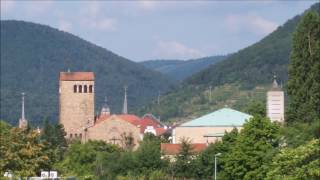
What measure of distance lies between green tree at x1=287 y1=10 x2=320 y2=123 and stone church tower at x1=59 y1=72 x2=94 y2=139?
2049 inches

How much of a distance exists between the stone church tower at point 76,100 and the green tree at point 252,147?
58564 millimetres

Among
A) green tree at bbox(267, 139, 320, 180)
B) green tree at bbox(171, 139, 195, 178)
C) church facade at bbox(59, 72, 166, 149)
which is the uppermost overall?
church facade at bbox(59, 72, 166, 149)

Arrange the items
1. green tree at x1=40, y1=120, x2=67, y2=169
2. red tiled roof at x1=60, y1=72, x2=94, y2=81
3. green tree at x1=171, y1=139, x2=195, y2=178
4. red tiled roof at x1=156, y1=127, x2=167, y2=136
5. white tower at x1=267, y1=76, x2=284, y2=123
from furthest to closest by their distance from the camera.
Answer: red tiled roof at x1=60, y1=72, x2=94, y2=81
red tiled roof at x1=156, y1=127, x2=167, y2=136
green tree at x1=40, y1=120, x2=67, y2=169
white tower at x1=267, y1=76, x2=284, y2=123
green tree at x1=171, y1=139, x2=195, y2=178

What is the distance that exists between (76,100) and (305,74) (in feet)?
181

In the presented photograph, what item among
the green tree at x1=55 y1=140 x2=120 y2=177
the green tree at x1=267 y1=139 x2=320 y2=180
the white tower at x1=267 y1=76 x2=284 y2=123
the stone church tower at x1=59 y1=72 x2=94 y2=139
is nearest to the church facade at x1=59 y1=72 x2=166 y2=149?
the stone church tower at x1=59 y1=72 x2=94 y2=139

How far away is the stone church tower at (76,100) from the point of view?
12975 cm

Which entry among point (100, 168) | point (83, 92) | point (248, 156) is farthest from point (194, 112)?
point (248, 156)

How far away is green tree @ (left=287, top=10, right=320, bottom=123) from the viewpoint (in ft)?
252

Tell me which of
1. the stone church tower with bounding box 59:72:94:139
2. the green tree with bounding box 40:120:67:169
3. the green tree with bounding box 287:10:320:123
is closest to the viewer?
the green tree with bounding box 287:10:320:123

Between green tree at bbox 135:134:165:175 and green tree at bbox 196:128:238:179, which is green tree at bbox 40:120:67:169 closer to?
green tree at bbox 135:134:165:175

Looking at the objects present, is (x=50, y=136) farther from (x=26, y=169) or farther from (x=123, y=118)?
(x=26, y=169)

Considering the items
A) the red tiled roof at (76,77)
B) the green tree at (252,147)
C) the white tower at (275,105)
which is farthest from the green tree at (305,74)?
the red tiled roof at (76,77)

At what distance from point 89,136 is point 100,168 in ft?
108

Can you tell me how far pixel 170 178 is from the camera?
269ft
